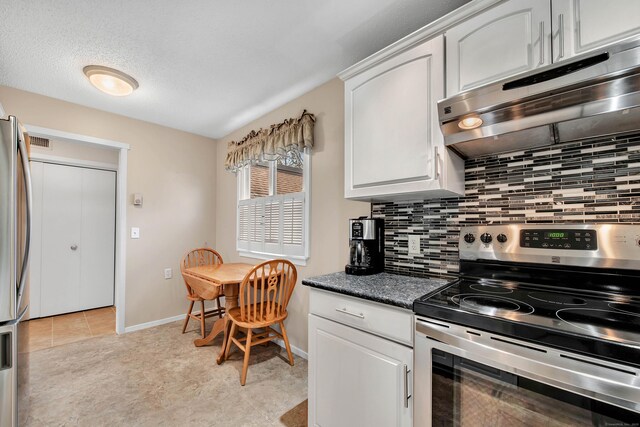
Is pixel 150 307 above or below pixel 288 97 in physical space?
below

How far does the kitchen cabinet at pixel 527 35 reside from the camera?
96 centimetres

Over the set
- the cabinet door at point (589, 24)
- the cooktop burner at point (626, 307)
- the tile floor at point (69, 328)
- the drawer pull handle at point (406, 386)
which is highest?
the cabinet door at point (589, 24)

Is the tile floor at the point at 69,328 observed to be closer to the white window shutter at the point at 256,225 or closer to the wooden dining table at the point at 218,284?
the wooden dining table at the point at 218,284

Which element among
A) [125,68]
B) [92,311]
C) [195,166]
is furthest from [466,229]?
[92,311]

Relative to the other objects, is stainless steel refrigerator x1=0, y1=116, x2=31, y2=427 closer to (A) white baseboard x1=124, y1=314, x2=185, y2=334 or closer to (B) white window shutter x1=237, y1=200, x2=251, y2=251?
(A) white baseboard x1=124, y1=314, x2=185, y2=334

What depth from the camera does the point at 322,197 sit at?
2.41 metres

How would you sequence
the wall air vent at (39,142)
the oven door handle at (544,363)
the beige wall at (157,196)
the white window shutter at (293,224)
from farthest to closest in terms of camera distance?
the wall air vent at (39,142), the beige wall at (157,196), the white window shutter at (293,224), the oven door handle at (544,363)

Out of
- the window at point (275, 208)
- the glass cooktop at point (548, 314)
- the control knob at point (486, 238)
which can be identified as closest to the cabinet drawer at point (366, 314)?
the glass cooktop at point (548, 314)

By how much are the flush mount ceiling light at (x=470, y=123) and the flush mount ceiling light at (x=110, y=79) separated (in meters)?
2.55

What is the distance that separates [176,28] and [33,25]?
0.87 m

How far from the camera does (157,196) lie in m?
3.39

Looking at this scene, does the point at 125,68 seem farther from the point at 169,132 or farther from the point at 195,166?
the point at 195,166

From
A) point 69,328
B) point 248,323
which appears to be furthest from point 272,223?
point 69,328

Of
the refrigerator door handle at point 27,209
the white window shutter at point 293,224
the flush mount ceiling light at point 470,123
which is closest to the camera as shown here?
the flush mount ceiling light at point 470,123
